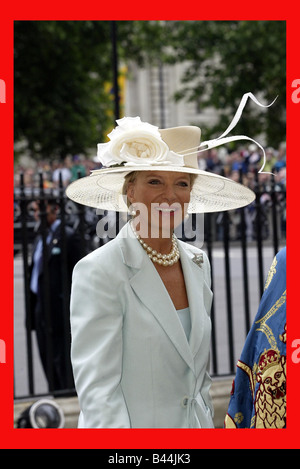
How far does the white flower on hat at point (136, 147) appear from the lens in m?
2.68

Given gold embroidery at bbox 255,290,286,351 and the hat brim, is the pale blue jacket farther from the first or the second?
the hat brim

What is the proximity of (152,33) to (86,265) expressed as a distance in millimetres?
26340

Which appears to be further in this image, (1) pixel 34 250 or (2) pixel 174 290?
(1) pixel 34 250

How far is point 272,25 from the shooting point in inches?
1021

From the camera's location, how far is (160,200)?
8.98 ft

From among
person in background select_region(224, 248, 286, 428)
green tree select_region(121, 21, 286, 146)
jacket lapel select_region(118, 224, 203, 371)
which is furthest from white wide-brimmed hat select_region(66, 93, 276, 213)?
green tree select_region(121, 21, 286, 146)

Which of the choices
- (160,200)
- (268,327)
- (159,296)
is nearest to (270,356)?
(268,327)

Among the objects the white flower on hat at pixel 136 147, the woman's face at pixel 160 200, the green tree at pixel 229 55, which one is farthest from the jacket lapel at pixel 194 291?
the green tree at pixel 229 55

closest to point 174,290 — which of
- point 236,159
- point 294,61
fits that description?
point 294,61

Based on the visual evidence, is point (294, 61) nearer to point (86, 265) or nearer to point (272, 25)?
point (86, 265)

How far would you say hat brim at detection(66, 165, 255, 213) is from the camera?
116 inches
